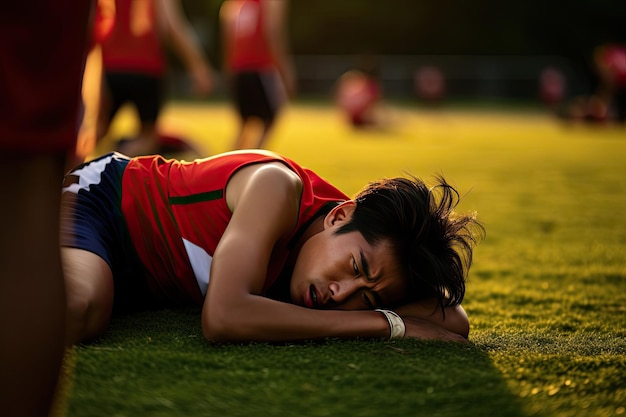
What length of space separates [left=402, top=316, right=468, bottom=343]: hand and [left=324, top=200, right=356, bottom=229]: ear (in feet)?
1.20

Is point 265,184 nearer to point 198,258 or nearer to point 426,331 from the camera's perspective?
point 198,258

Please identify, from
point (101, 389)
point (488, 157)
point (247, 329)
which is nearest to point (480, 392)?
point (247, 329)

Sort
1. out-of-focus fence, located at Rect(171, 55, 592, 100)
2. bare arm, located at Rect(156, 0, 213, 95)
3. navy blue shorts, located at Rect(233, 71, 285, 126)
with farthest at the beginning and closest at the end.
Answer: out-of-focus fence, located at Rect(171, 55, 592, 100) → navy blue shorts, located at Rect(233, 71, 285, 126) → bare arm, located at Rect(156, 0, 213, 95)

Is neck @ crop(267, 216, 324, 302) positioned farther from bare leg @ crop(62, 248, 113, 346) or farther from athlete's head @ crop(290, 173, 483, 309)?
bare leg @ crop(62, 248, 113, 346)

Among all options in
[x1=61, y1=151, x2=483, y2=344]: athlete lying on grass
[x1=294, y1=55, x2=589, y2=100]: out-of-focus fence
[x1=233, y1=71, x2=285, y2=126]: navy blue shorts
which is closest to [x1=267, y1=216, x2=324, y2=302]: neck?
[x1=61, y1=151, x2=483, y2=344]: athlete lying on grass

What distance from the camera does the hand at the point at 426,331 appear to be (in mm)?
2629

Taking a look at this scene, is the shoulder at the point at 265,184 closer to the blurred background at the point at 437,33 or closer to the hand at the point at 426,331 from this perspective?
the hand at the point at 426,331

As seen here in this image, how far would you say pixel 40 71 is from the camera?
1392 millimetres

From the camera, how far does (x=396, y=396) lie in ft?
6.89

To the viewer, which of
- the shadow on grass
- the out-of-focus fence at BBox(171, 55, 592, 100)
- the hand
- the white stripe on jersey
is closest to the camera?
the shadow on grass

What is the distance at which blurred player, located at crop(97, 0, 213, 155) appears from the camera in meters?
7.23

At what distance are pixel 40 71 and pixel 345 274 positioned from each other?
1.32 m

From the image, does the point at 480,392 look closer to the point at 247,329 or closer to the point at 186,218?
the point at 247,329

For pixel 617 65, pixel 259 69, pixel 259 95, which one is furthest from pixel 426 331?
pixel 617 65
